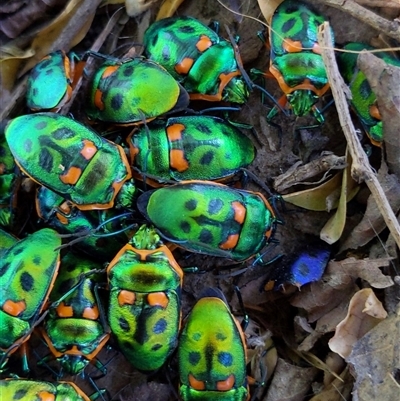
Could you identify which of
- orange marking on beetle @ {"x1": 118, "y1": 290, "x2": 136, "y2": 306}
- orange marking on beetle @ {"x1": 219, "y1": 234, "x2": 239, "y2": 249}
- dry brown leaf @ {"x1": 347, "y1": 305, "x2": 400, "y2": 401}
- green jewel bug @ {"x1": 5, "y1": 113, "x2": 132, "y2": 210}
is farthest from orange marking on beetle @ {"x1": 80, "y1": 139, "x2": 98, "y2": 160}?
dry brown leaf @ {"x1": 347, "y1": 305, "x2": 400, "y2": 401}

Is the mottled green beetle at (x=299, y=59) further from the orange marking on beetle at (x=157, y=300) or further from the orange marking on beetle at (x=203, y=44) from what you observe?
the orange marking on beetle at (x=157, y=300)

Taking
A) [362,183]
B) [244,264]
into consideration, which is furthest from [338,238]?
[244,264]

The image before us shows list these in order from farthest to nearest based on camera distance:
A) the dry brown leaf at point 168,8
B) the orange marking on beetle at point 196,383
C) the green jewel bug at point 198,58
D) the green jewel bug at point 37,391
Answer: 1. the dry brown leaf at point 168,8
2. the green jewel bug at point 198,58
3. the orange marking on beetle at point 196,383
4. the green jewel bug at point 37,391

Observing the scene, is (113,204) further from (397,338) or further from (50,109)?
(397,338)

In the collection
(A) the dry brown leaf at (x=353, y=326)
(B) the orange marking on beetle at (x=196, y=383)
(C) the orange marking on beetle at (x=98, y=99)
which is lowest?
(B) the orange marking on beetle at (x=196, y=383)

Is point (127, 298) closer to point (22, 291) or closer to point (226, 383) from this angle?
point (22, 291)

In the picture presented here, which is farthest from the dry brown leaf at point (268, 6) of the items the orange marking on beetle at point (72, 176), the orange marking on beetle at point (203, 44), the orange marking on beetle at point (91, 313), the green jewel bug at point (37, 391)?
the green jewel bug at point (37, 391)
